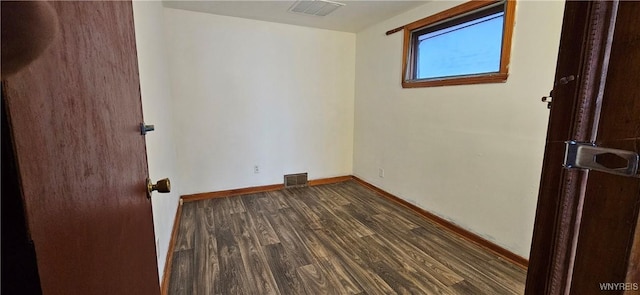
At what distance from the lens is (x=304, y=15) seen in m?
3.11

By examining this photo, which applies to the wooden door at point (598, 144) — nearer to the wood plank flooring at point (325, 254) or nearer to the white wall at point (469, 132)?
the wood plank flooring at point (325, 254)

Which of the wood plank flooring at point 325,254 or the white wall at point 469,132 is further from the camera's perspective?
the white wall at point 469,132

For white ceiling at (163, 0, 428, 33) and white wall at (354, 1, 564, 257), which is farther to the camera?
white ceiling at (163, 0, 428, 33)

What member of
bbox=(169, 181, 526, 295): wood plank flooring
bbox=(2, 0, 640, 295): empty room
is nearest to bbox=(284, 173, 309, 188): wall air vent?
bbox=(2, 0, 640, 295): empty room

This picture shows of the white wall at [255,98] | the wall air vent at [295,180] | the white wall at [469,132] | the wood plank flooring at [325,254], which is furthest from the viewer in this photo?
the wall air vent at [295,180]

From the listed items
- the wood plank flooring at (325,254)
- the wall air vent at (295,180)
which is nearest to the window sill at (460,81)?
the wood plank flooring at (325,254)

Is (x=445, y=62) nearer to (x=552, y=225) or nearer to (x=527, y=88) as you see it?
(x=527, y=88)

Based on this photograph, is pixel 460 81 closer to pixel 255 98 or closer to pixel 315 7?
pixel 315 7

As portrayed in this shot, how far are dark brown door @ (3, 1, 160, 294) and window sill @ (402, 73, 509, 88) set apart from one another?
231 cm

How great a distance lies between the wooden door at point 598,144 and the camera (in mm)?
396

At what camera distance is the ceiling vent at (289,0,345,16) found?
8.99ft

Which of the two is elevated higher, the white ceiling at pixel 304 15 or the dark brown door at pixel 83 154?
the white ceiling at pixel 304 15

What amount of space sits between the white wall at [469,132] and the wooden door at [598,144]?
5.79 feet

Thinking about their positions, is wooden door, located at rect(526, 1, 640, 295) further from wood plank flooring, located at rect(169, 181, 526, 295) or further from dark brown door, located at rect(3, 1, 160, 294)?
wood plank flooring, located at rect(169, 181, 526, 295)
